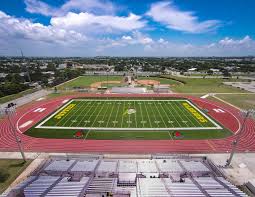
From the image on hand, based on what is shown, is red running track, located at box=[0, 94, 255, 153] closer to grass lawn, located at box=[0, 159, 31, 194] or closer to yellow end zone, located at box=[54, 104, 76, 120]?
grass lawn, located at box=[0, 159, 31, 194]

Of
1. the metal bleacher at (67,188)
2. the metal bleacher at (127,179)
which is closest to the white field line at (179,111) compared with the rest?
the metal bleacher at (127,179)

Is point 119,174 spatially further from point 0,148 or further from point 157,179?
point 0,148

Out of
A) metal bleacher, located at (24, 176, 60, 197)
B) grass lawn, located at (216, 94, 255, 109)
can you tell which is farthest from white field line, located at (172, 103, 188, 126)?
metal bleacher, located at (24, 176, 60, 197)

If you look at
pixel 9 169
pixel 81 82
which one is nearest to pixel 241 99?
pixel 9 169

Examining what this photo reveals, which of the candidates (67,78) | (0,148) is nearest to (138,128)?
(0,148)

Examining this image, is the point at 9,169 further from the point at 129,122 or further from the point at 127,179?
the point at 129,122

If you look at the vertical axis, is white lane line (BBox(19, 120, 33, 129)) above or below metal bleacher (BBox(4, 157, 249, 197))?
below
